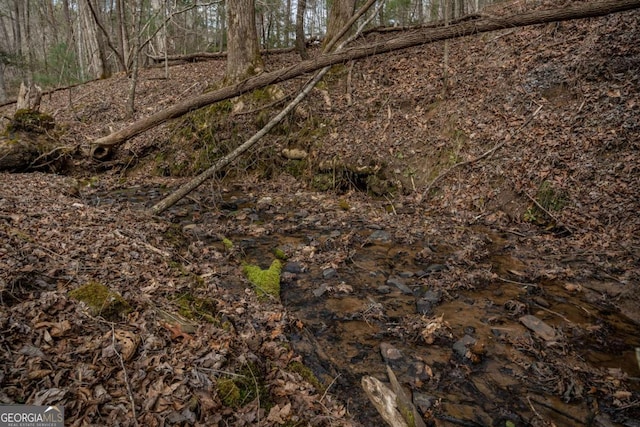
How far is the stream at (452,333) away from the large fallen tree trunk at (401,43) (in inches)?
145

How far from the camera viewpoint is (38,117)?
980 cm

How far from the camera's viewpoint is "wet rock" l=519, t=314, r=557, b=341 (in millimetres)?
4081

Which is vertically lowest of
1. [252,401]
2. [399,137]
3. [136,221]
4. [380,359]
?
[380,359]

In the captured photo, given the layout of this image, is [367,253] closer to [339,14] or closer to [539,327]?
[539,327]

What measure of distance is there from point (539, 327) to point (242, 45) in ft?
34.2

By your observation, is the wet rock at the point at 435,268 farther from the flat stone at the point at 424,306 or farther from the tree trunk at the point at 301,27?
the tree trunk at the point at 301,27

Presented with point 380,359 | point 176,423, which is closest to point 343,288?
point 380,359

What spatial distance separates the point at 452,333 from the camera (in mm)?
4191

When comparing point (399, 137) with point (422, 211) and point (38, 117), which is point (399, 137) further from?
point (38, 117)

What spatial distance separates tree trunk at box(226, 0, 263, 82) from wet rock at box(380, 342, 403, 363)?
363 inches

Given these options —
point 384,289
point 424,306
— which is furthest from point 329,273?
point 424,306

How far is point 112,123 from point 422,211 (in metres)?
10.7

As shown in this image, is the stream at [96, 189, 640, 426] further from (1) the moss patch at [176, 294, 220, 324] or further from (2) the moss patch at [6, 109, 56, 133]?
(2) the moss patch at [6, 109, 56, 133]

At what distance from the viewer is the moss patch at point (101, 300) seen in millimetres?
3092
